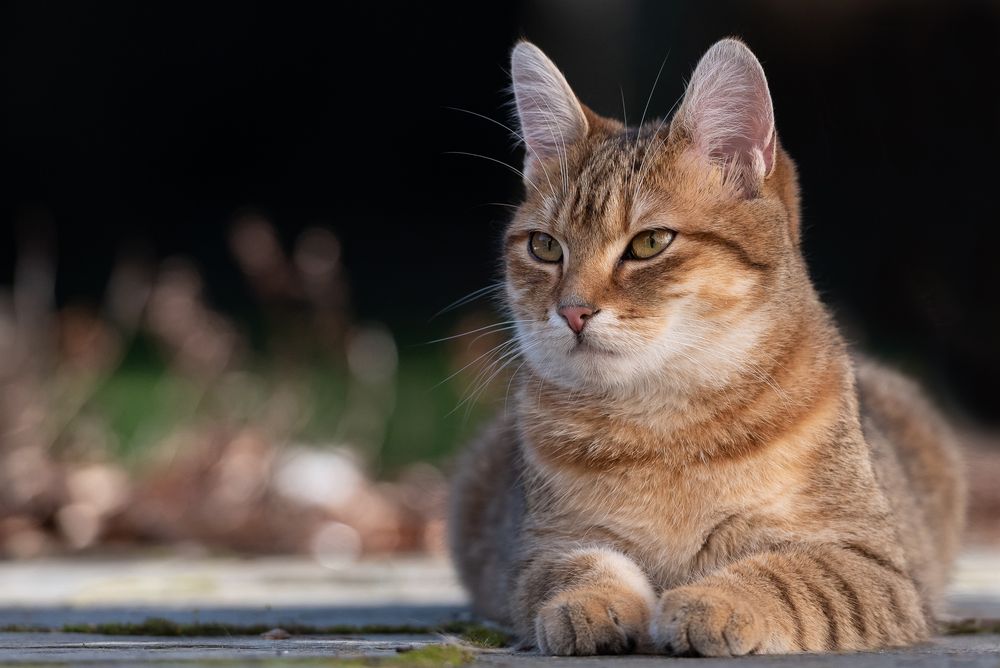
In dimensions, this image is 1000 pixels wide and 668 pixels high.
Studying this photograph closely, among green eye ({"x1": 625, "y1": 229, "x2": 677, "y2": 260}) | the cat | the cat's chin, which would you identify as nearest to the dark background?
the cat

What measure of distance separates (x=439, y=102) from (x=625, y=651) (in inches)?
321

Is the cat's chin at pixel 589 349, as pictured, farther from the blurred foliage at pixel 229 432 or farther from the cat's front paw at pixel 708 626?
the blurred foliage at pixel 229 432

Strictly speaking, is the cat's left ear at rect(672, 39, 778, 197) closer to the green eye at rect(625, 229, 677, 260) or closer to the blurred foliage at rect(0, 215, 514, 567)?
the green eye at rect(625, 229, 677, 260)

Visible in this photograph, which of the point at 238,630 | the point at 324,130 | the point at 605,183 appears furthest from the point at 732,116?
the point at 324,130

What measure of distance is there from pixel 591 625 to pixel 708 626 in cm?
23

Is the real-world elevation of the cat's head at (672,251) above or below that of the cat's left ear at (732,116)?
below

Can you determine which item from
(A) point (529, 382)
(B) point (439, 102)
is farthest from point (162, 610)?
(B) point (439, 102)

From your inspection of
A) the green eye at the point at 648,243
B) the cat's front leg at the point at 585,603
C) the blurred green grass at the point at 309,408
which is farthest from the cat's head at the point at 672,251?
the blurred green grass at the point at 309,408

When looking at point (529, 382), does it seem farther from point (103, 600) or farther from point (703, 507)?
point (103, 600)

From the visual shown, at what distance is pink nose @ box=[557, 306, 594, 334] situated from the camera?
2912 mm

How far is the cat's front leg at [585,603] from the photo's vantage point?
2590 millimetres

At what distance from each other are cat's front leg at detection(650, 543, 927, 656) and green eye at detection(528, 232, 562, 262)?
0.86 meters

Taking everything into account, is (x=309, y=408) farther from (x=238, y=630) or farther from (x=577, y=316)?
(x=577, y=316)

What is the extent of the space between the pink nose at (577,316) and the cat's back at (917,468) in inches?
32.9
